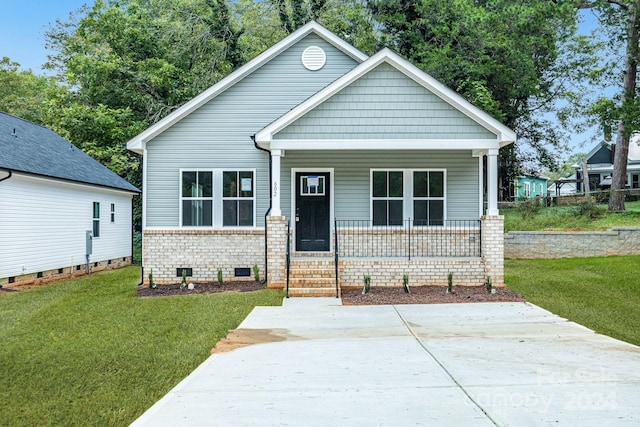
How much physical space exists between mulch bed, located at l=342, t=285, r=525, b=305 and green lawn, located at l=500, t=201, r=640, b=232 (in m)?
9.13

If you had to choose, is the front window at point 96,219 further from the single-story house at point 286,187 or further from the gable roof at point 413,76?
the gable roof at point 413,76

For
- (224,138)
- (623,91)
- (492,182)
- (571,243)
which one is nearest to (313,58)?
(224,138)

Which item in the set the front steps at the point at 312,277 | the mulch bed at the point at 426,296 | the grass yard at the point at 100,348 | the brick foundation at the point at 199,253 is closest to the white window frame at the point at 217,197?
the brick foundation at the point at 199,253

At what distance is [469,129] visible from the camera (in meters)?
11.3

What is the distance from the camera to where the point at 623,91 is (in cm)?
2169

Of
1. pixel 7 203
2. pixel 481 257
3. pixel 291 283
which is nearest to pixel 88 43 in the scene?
pixel 7 203

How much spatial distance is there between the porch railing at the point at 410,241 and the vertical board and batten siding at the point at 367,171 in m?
0.55

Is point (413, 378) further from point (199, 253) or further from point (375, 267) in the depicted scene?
point (199, 253)

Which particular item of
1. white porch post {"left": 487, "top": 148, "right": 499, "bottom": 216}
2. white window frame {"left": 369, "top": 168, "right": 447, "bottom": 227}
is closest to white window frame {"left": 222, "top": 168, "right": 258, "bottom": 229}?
white window frame {"left": 369, "top": 168, "right": 447, "bottom": 227}

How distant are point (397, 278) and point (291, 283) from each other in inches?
94.2

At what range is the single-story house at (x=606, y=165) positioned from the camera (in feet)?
117

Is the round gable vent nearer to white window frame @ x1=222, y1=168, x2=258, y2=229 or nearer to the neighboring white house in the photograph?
white window frame @ x1=222, y1=168, x2=258, y2=229

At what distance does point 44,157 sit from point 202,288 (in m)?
7.33

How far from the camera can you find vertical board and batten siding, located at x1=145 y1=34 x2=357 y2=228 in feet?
42.8
